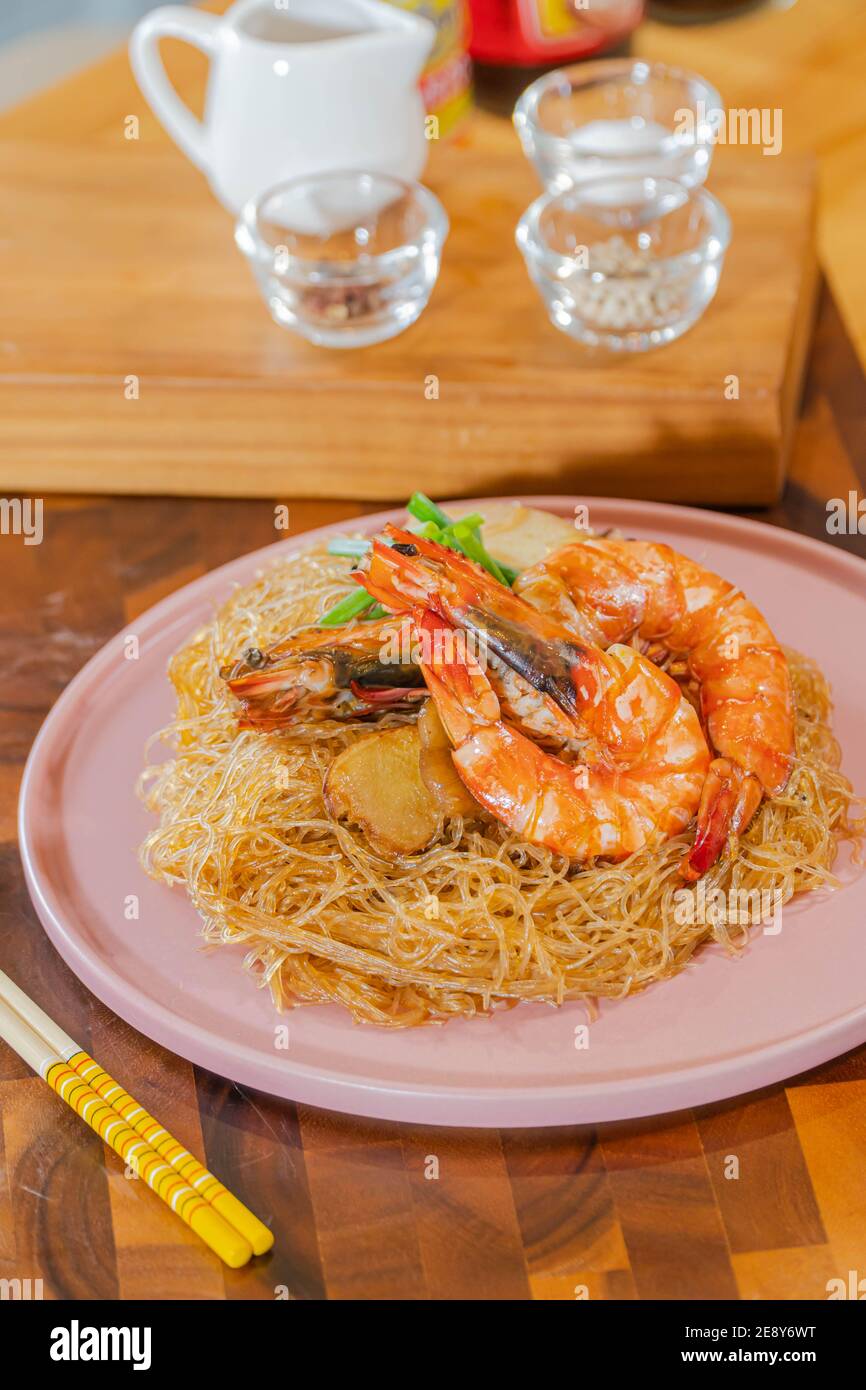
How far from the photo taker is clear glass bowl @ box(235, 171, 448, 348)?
9.72 ft

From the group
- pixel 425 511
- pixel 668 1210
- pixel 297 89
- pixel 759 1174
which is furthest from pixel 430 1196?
pixel 297 89

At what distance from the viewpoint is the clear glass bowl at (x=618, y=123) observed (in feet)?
10.1

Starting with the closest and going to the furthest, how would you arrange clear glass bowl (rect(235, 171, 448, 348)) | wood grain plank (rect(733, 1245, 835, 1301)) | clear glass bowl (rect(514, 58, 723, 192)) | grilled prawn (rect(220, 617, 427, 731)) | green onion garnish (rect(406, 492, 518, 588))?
wood grain plank (rect(733, 1245, 835, 1301)), grilled prawn (rect(220, 617, 427, 731)), green onion garnish (rect(406, 492, 518, 588)), clear glass bowl (rect(235, 171, 448, 348)), clear glass bowl (rect(514, 58, 723, 192))

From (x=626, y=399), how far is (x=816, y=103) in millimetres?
1657

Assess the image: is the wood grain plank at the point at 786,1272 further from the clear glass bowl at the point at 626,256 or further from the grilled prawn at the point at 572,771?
the clear glass bowl at the point at 626,256

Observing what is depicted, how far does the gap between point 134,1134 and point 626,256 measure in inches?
77.1

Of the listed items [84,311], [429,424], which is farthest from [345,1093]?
[84,311]

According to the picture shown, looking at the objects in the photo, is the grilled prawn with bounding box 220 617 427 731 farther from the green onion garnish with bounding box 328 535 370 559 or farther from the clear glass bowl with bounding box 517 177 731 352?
Result: the clear glass bowl with bounding box 517 177 731 352

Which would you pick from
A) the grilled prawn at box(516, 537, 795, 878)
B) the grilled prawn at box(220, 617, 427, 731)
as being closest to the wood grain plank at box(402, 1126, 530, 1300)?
the grilled prawn at box(516, 537, 795, 878)

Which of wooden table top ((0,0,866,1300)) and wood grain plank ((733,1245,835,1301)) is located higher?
wooden table top ((0,0,866,1300))

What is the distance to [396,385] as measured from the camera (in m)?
2.87

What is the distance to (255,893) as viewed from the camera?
2189 mm

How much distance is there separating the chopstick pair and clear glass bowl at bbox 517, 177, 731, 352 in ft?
5.34

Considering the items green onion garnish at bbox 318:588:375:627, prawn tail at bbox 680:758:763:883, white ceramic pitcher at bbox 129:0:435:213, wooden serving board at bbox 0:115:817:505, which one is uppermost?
white ceramic pitcher at bbox 129:0:435:213
